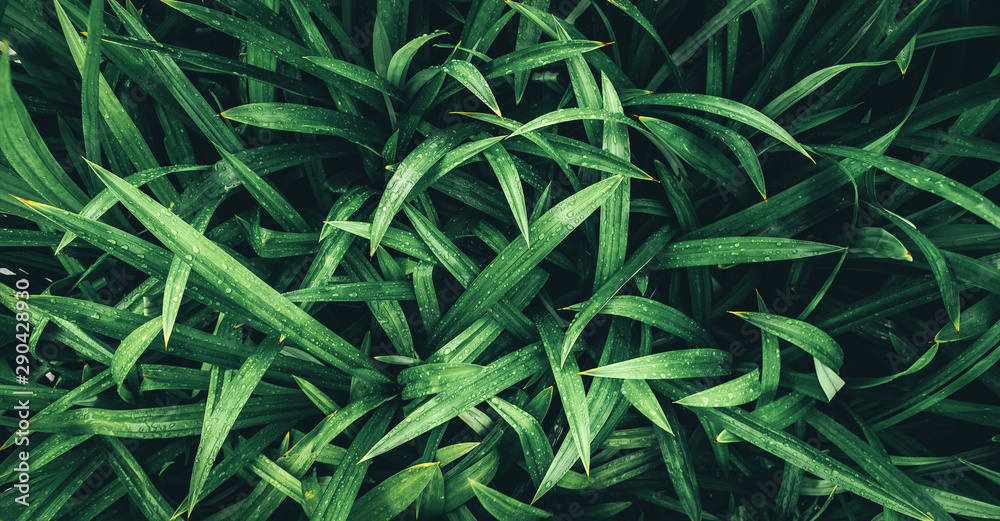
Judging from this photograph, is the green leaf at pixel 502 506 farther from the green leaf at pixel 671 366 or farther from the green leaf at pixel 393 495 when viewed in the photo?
the green leaf at pixel 671 366

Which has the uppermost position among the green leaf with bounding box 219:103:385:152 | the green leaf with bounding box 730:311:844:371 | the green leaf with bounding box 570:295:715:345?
the green leaf with bounding box 219:103:385:152

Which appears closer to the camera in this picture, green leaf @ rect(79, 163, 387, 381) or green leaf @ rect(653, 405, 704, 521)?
green leaf @ rect(79, 163, 387, 381)

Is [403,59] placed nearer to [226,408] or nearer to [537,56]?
[537,56]

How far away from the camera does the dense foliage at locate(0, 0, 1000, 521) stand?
82 centimetres

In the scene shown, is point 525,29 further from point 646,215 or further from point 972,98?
point 972,98

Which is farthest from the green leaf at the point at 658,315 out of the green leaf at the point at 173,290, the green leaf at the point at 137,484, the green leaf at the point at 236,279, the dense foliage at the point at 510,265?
the green leaf at the point at 137,484

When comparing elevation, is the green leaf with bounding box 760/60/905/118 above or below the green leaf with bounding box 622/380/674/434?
above

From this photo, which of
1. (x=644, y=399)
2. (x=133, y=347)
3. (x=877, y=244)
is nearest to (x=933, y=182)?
(x=877, y=244)

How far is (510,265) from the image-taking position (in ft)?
2.75

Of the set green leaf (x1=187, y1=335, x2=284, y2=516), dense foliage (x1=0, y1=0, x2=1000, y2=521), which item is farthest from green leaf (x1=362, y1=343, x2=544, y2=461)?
green leaf (x1=187, y1=335, x2=284, y2=516)

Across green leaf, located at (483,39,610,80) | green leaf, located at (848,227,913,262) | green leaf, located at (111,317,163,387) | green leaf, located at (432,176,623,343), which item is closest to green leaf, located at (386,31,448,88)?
green leaf, located at (483,39,610,80)

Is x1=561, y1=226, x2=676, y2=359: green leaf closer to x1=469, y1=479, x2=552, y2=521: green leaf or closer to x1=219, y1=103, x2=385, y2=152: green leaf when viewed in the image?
x1=469, y1=479, x2=552, y2=521: green leaf

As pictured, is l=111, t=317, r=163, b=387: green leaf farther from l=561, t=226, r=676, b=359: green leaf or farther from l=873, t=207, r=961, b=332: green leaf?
l=873, t=207, r=961, b=332: green leaf

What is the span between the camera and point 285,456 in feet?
2.83
